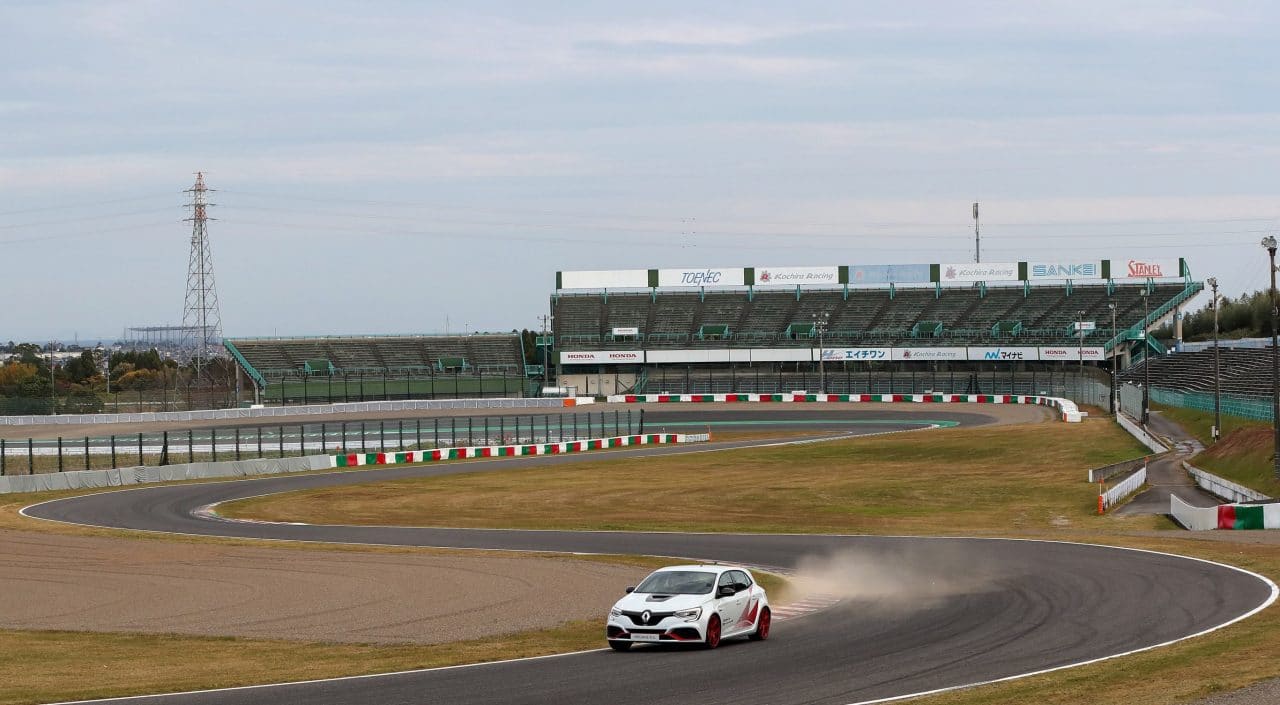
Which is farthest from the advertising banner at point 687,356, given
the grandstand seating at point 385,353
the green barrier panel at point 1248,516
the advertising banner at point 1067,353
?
the green barrier panel at point 1248,516

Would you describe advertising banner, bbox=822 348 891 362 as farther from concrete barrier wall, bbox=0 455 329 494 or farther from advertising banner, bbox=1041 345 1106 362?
concrete barrier wall, bbox=0 455 329 494

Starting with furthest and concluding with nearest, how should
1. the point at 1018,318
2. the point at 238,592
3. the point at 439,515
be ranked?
the point at 1018,318 < the point at 439,515 < the point at 238,592

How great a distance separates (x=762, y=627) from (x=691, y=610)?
81.3 inches

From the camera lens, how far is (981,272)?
15325 centimetres

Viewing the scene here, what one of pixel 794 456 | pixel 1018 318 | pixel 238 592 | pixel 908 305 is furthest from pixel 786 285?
pixel 238 592

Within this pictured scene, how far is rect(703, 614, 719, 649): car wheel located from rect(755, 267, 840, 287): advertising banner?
5391 inches

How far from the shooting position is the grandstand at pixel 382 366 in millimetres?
132750

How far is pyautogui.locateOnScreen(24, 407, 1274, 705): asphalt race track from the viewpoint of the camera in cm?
1838

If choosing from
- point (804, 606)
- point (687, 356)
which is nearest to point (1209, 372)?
point (687, 356)

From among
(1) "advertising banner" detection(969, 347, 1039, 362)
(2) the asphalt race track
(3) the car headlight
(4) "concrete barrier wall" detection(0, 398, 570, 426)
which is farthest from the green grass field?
(3) the car headlight

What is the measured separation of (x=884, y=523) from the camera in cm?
4581

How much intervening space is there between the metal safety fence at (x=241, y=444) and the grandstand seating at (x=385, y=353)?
50.0 meters

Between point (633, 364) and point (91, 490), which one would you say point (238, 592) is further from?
point (633, 364)

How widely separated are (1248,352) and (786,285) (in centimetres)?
6366
